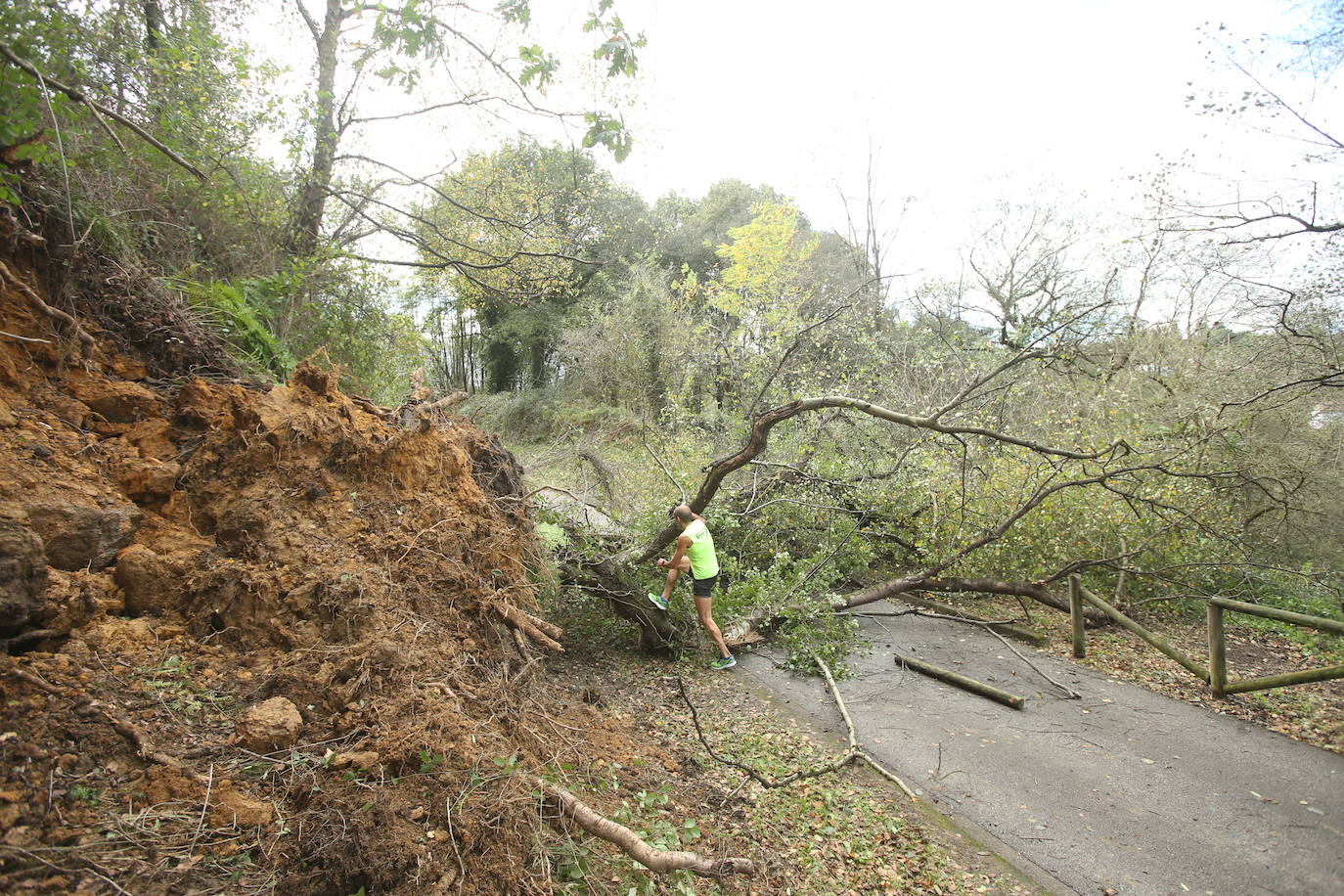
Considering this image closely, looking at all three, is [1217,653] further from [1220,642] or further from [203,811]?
[203,811]

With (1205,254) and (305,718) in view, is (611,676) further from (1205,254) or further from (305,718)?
(1205,254)

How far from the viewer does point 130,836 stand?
2076mm

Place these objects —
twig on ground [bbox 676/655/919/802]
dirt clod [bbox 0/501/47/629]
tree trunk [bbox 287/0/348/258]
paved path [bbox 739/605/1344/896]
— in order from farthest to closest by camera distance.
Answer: tree trunk [bbox 287/0/348/258]
twig on ground [bbox 676/655/919/802]
paved path [bbox 739/605/1344/896]
dirt clod [bbox 0/501/47/629]

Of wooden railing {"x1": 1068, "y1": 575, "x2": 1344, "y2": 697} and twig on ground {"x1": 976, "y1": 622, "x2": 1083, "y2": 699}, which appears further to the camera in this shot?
twig on ground {"x1": 976, "y1": 622, "x2": 1083, "y2": 699}

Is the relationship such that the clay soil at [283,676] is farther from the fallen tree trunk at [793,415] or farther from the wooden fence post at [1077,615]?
the wooden fence post at [1077,615]

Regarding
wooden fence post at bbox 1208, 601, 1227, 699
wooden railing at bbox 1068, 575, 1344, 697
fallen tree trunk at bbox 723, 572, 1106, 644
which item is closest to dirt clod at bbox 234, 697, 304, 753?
fallen tree trunk at bbox 723, 572, 1106, 644

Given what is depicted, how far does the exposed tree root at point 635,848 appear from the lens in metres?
2.92

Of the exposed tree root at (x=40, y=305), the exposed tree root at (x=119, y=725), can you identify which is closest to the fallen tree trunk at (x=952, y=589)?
the exposed tree root at (x=119, y=725)

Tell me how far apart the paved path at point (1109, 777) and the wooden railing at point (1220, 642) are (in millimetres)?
468

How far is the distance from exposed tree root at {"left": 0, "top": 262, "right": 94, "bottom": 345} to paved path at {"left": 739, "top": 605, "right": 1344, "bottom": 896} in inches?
244

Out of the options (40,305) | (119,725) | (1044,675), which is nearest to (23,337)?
(40,305)

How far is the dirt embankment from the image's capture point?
222 centimetres

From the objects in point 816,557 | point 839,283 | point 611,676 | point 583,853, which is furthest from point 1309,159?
point 839,283

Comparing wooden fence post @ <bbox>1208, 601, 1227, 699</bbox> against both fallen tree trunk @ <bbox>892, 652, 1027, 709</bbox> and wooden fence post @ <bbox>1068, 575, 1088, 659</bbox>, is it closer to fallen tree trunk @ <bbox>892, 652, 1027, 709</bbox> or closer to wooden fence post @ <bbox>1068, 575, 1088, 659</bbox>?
wooden fence post @ <bbox>1068, 575, 1088, 659</bbox>
